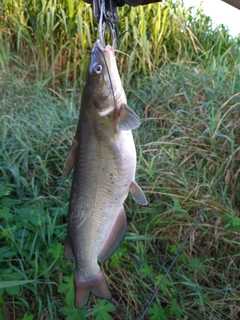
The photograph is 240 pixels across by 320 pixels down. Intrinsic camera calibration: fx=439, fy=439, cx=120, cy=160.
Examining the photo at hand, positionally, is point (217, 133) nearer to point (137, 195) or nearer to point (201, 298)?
point (201, 298)

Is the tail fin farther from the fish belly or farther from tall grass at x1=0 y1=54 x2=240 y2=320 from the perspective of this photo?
tall grass at x1=0 y1=54 x2=240 y2=320

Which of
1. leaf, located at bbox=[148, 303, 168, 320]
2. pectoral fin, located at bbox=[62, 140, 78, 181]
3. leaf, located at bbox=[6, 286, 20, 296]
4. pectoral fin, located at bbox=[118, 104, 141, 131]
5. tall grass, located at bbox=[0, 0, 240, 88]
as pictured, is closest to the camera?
pectoral fin, located at bbox=[118, 104, 141, 131]

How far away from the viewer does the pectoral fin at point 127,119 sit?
1.06 m

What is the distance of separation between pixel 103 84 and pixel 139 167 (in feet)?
5.02

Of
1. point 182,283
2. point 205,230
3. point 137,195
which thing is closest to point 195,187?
point 205,230

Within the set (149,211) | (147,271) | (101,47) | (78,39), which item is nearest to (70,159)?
(101,47)

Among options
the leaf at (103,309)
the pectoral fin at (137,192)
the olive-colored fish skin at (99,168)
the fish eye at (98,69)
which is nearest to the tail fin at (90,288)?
the olive-colored fish skin at (99,168)

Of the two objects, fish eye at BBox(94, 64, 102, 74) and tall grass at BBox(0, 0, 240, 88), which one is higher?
fish eye at BBox(94, 64, 102, 74)

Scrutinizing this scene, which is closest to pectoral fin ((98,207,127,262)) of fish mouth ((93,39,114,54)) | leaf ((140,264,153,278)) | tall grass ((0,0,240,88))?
fish mouth ((93,39,114,54))

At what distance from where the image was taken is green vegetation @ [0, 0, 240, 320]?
219 cm

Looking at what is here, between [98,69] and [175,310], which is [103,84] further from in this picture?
[175,310]

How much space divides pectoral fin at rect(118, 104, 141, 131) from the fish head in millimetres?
34

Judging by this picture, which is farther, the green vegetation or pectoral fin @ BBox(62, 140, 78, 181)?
the green vegetation

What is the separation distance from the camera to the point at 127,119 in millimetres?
1079
